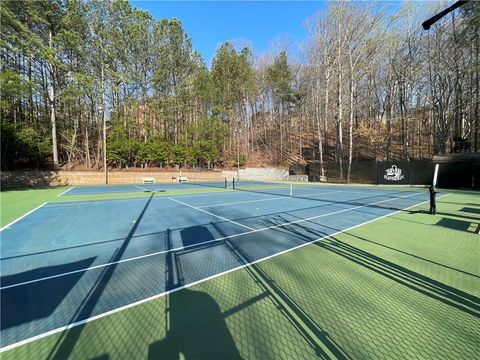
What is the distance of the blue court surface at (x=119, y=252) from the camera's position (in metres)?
3.08

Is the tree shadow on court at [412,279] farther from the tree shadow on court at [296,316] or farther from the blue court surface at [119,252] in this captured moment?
the tree shadow on court at [296,316]

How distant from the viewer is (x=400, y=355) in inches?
90.3

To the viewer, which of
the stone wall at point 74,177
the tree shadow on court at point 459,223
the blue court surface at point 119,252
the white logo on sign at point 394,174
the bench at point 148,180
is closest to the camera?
the blue court surface at point 119,252

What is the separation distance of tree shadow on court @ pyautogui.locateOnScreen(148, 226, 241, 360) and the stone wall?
2616 cm

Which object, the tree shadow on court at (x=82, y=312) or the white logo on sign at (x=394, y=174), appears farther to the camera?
the white logo on sign at (x=394, y=174)

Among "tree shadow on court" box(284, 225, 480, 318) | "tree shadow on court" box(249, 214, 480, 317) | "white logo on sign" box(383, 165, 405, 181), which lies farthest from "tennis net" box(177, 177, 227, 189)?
"tree shadow on court" box(284, 225, 480, 318)

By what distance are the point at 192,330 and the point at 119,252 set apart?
316 centimetres

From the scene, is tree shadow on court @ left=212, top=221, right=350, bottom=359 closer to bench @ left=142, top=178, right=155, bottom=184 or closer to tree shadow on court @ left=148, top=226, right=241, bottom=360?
tree shadow on court @ left=148, top=226, right=241, bottom=360

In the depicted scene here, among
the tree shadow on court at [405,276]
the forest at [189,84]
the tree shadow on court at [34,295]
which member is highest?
the forest at [189,84]

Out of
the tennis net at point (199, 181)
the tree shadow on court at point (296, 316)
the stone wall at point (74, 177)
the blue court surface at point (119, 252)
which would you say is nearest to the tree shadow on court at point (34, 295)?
the blue court surface at point (119, 252)

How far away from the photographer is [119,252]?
4.98 m

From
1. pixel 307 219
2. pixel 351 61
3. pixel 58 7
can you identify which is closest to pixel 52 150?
pixel 58 7

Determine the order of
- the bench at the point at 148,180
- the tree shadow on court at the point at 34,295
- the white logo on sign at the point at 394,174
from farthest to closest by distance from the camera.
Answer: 1. the bench at the point at 148,180
2. the white logo on sign at the point at 394,174
3. the tree shadow on court at the point at 34,295

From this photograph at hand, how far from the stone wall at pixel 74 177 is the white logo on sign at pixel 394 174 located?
23.3 meters
